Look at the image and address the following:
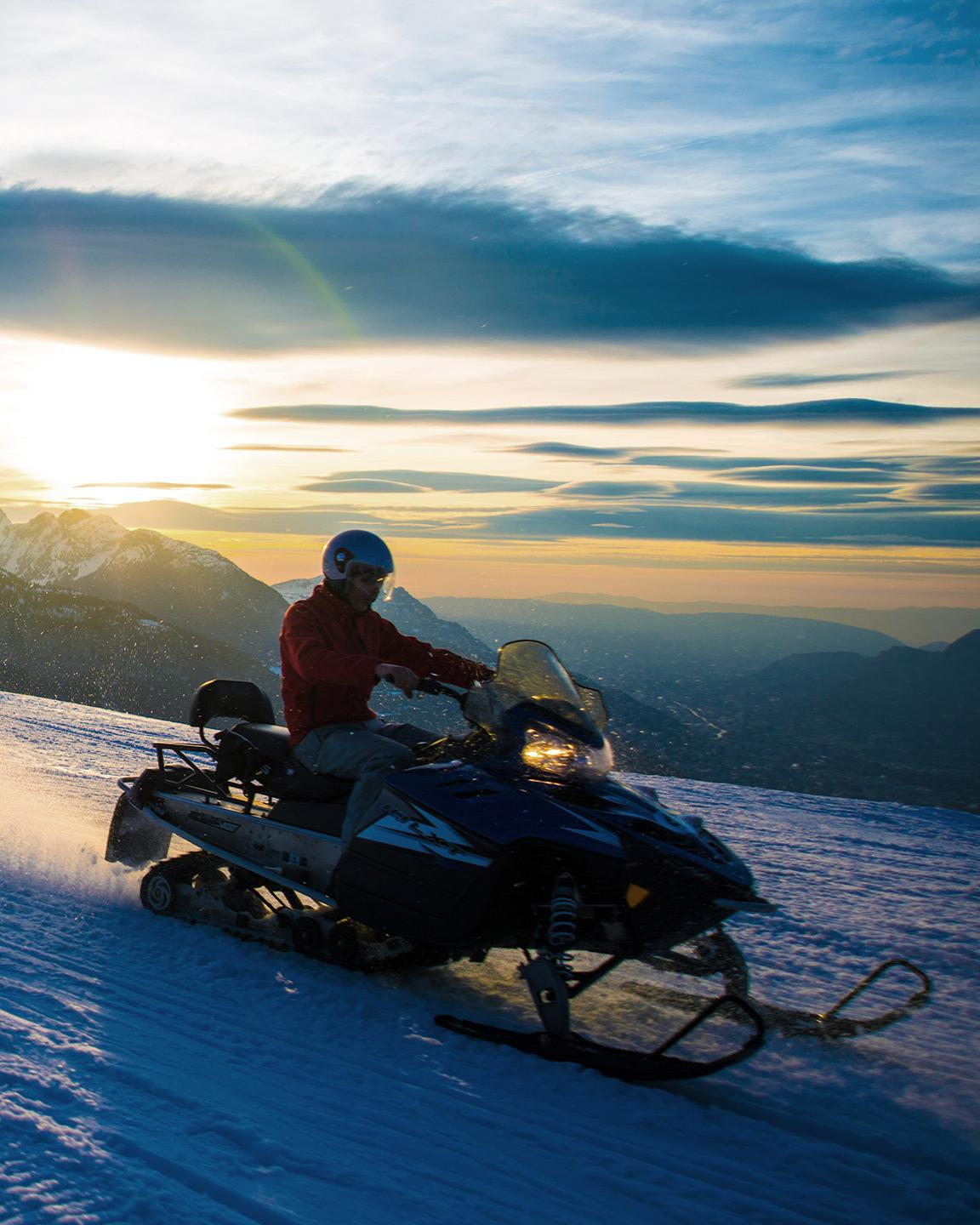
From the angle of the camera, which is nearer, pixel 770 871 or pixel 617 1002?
pixel 617 1002

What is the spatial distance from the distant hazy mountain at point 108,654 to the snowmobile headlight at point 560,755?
4150 inches

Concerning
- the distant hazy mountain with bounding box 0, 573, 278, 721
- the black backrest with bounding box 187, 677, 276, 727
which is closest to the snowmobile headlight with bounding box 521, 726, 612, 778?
the black backrest with bounding box 187, 677, 276, 727

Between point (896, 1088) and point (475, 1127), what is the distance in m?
1.50

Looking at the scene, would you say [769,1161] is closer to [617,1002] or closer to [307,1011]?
[617,1002]

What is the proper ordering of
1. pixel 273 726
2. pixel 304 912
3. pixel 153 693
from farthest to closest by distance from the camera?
1. pixel 153 693
2. pixel 273 726
3. pixel 304 912

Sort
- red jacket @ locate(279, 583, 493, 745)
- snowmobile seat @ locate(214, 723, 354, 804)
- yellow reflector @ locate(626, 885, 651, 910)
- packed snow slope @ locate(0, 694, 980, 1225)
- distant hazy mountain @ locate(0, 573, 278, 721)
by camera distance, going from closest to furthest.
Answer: packed snow slope @ locate(0, 694, 980, 1225) < yellow reflector @ locate(626, 885, 651, 910) < red jacket @ locate(279, 583, 493, 745) < snowmobile seat @ locate(214, 723, 354, 804) < distant hazy mountain @ locate(0, 573, 278, 721)

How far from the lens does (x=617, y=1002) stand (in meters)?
4.38

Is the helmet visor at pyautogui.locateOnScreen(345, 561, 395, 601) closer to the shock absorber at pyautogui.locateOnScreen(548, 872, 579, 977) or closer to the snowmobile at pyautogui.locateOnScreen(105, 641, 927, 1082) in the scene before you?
the snowmobile at pyautogui.locateOnScreen(105, 641, 927, 1082)

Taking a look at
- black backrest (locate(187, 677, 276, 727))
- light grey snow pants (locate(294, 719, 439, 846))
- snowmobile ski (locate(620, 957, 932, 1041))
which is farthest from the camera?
black backrest (locate(187, 677, 276, 727))

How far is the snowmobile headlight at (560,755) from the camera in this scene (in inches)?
161

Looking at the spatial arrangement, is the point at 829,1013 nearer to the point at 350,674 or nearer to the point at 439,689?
the point at 439,689

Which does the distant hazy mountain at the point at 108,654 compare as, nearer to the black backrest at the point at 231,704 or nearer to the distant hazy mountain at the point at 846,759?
Result: the distant hazy mountain at the point at 846,759

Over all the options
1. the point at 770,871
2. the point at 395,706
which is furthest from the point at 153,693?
the point at 770,871

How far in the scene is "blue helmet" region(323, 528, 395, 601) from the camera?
5012 mm
